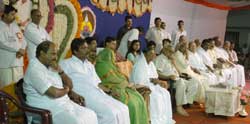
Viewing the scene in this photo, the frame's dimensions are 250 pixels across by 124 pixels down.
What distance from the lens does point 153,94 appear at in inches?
182

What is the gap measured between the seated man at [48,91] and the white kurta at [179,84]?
2.72m

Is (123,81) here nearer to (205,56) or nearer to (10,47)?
(10,47)

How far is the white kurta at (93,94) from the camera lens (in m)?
3.52

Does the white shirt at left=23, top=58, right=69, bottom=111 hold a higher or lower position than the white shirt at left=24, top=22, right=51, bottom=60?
lower

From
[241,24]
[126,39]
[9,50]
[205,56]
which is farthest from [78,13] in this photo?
[241,24]

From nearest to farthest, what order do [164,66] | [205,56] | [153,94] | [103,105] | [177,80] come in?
[103,105]
[153,94]
[177,80]
[164,66]
[205,56]

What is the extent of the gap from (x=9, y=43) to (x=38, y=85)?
1.46 metres

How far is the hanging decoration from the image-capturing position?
6.31m

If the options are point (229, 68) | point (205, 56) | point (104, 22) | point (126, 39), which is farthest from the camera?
point (229, 68)

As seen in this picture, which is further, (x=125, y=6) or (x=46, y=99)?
(x=125, y=6)

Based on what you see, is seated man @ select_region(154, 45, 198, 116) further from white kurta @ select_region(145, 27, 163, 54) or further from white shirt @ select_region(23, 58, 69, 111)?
white shirt @ select_region(23, 58, 69, 111)

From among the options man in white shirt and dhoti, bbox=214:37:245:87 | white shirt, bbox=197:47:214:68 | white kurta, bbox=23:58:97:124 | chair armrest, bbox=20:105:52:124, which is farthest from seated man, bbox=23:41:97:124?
man in white shirt and dhoti, bbox=214:37:245:87

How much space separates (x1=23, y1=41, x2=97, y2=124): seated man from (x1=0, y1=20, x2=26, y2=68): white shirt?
4.15 feet

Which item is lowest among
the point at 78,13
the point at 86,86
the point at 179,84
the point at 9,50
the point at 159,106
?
the point at 159,106
